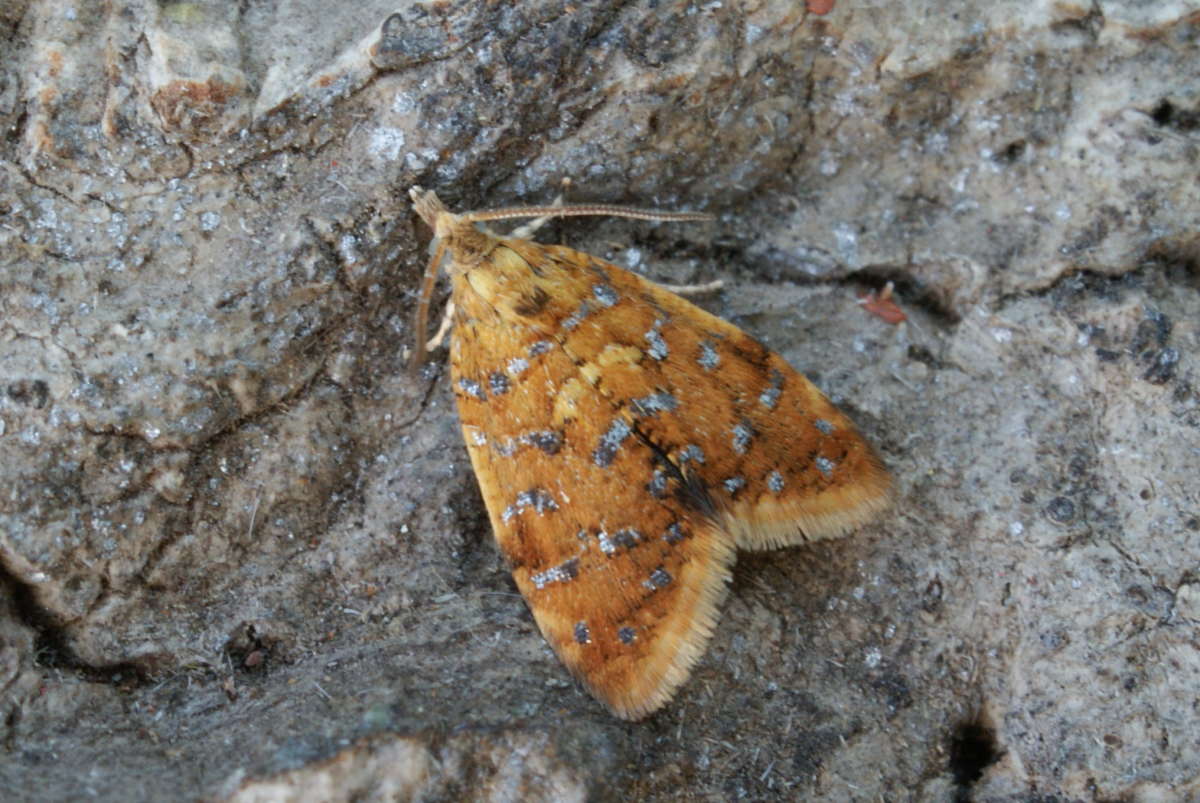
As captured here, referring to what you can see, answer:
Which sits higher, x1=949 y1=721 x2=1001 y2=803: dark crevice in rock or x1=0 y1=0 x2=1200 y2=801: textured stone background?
x1=0 y1=0 x2=1200 y2=801: textured stone background

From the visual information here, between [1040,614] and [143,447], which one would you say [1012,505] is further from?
[143,447]

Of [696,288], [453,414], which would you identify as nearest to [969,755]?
[696,288]

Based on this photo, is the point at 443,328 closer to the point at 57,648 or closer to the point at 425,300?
the point at 425,300

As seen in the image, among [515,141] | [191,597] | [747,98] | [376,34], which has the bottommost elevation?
[191,597]

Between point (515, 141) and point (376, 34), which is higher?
point (376, 34)

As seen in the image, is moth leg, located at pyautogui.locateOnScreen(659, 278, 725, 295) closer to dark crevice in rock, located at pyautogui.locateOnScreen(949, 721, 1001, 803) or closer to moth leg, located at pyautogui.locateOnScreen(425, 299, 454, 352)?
moth leg, located at pyautogui.locateOnScreen(425, 299, 454, 352)

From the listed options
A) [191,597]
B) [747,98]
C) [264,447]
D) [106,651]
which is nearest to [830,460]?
[747,98]

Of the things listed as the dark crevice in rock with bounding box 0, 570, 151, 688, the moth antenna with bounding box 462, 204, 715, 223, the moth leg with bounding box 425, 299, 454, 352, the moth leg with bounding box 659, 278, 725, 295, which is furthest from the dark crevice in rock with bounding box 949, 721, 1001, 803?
the dark crevice in rock with bounding box 0, 570, 151, 688

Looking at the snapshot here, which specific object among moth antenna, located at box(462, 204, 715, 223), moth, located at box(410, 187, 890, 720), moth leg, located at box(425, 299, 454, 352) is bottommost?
moth, located at box(410, 187, 890, 720)
